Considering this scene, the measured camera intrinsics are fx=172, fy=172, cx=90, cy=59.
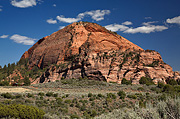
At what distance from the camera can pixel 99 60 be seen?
4981 centimetres

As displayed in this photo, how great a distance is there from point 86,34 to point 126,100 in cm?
5237

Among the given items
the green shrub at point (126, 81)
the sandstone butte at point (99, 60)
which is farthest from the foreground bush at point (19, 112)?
the sandstone butte at point (99, 60)

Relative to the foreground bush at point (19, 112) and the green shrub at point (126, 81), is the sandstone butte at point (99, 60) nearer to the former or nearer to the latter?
the green shrub at point (126, 81)

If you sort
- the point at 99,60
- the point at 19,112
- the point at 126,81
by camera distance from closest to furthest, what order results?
the point at 19,112
the point at 126,81
the point at 99,60

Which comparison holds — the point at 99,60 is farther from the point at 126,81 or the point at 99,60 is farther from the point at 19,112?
the point at 19,112

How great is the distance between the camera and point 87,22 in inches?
3152

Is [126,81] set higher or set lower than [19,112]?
higher

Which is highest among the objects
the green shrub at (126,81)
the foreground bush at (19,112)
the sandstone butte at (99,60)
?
the sandstone butte at (99,60)

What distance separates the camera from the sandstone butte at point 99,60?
149 ft

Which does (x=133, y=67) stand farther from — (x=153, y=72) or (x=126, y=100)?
(x=126, y=100)

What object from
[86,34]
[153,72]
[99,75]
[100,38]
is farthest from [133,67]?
[86,34]

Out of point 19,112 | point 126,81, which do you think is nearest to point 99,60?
point 126,81

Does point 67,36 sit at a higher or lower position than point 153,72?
higher

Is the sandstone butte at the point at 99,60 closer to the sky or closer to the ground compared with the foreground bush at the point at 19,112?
closer to the sky
